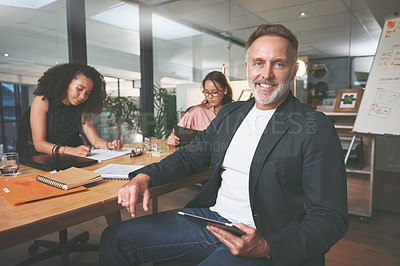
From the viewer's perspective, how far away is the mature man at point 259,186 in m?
0.89

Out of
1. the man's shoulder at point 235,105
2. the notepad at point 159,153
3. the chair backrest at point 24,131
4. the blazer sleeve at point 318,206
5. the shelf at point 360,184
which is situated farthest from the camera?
the shelf at point 360,184

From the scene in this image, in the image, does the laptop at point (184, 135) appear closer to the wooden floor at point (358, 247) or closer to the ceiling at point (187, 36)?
the wooden floor at point (358, 247)

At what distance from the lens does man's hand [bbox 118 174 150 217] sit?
1.02 m

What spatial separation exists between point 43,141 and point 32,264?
2.65ft

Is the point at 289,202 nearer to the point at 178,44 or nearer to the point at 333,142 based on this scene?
the point at 333,142

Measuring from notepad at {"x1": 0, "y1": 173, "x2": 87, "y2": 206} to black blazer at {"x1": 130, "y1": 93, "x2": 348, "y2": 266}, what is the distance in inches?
12.4

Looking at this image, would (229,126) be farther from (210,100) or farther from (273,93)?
(210,100)

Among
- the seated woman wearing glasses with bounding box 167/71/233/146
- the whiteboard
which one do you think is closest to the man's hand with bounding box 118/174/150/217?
the seated woman wearing glasses with bounding box 167/71/233/146

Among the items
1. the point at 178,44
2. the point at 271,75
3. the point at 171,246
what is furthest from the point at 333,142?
the point at 178,44

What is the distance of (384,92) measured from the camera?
104 inches

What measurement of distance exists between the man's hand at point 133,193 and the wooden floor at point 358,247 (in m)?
1.21

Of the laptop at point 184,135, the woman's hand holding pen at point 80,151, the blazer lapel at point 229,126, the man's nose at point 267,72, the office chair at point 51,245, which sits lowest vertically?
the office chair at point 51,245

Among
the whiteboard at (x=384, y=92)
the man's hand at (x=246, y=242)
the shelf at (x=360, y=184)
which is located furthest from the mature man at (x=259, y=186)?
the shelf at (x=360, y=184)

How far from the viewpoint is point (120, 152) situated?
1.82 metres
